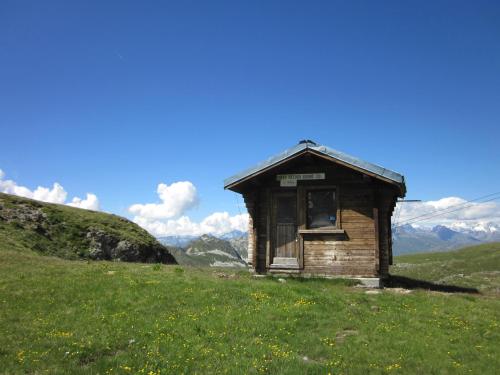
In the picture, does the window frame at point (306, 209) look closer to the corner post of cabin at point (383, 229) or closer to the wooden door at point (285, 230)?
the wooden door at point (285, 230)

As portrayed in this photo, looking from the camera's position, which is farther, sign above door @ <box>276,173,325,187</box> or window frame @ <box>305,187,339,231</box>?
sign above door @ <box>276,173,325,187</box>

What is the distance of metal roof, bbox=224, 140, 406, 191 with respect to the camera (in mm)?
20344

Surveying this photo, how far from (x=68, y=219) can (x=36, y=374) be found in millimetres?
40983

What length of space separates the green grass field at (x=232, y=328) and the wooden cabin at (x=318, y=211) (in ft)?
11.6

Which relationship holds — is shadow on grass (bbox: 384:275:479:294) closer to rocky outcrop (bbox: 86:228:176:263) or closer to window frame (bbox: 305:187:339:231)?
window frame (bbox: 305:187:339:231)

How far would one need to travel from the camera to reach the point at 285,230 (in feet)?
75.0

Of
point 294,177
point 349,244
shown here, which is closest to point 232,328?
point 349,244

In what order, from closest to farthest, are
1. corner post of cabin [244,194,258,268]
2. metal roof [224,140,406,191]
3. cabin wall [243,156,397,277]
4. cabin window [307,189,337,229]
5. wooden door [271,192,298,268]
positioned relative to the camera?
metal roof [224,140,406,191], cabin wall [243,156,397,277], cabin window [307,189,337,229], wooden door [271,192,298,268], corner post of cabin [244,194,258,268]

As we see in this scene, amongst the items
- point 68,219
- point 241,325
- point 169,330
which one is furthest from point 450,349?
point 68,219

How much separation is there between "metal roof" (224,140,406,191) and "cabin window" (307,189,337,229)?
210 centimetres

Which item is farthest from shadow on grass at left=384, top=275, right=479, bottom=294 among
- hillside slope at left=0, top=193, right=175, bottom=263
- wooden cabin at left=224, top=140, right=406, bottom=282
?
hillside slope at left=0, top=193, right=175, bottom=263

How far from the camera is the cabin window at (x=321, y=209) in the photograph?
73.0 feet

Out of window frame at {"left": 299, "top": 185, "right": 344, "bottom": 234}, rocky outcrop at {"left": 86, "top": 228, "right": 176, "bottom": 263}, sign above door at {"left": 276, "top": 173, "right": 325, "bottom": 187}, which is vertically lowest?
rocky outcrop at {"left": 86, "top": 228, "right": 176, "bottom": 263}

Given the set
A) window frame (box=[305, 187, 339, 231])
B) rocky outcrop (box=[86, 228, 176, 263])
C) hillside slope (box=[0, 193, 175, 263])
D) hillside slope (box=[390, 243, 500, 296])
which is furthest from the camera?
hillside slope (box=[390, 243, 500, 296])
